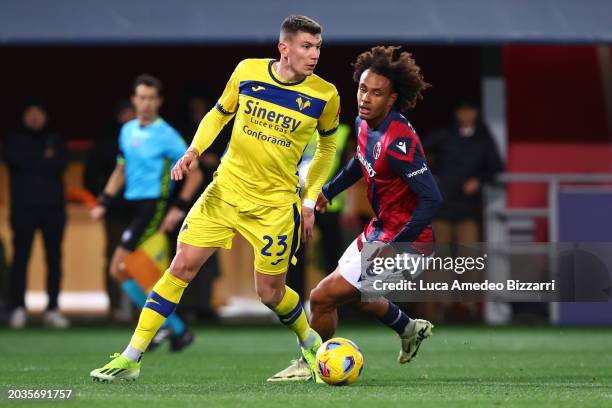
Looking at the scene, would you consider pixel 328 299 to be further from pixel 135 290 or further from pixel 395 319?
pixel 135 290

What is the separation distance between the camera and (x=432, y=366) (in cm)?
979

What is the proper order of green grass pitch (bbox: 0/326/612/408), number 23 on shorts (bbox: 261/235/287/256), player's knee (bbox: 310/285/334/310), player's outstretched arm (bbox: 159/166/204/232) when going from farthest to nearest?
player's outstretched arm (bbox: 159/166/204/232) < player's knee (bbox: 310/285/334/310) < number 23 on shorts (bbox: 261/235/287/256) < green grass pitch (bbox: 0/326/612/408)

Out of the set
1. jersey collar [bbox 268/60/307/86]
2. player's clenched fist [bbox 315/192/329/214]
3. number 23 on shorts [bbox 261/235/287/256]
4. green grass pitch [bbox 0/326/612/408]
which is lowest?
green grass pitch [bbox 0/326/612/408]

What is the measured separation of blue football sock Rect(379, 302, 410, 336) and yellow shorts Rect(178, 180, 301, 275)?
0.95 m

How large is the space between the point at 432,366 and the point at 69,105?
931 centimetres

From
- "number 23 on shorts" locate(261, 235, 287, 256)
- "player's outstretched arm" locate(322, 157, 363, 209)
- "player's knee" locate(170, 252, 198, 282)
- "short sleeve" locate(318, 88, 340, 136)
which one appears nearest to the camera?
"player's knee" locate(170, 252, 198, 282)

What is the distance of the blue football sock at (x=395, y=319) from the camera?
8.79m

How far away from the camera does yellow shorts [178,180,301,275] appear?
808 cm

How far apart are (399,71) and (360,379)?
1.92 m

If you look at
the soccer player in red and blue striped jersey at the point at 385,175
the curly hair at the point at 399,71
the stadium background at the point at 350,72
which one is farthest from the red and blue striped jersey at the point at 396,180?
the stadium background at the point at 350,72

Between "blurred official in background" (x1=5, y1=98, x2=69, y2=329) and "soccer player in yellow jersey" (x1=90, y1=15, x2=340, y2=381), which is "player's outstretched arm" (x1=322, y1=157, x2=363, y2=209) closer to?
"soccer player in yellow jersey" (x1=90, y1=15, x2=340, y2=381)

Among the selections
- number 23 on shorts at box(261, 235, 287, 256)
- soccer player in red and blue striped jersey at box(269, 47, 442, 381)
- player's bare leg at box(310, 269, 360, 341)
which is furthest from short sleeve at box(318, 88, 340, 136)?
player's bare leg at box(310, 269, 360, 341)

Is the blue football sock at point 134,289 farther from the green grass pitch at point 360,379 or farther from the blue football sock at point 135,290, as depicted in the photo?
the green grass pitch at point 360,379


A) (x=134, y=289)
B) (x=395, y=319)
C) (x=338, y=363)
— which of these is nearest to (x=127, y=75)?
(x=134, y=289)
